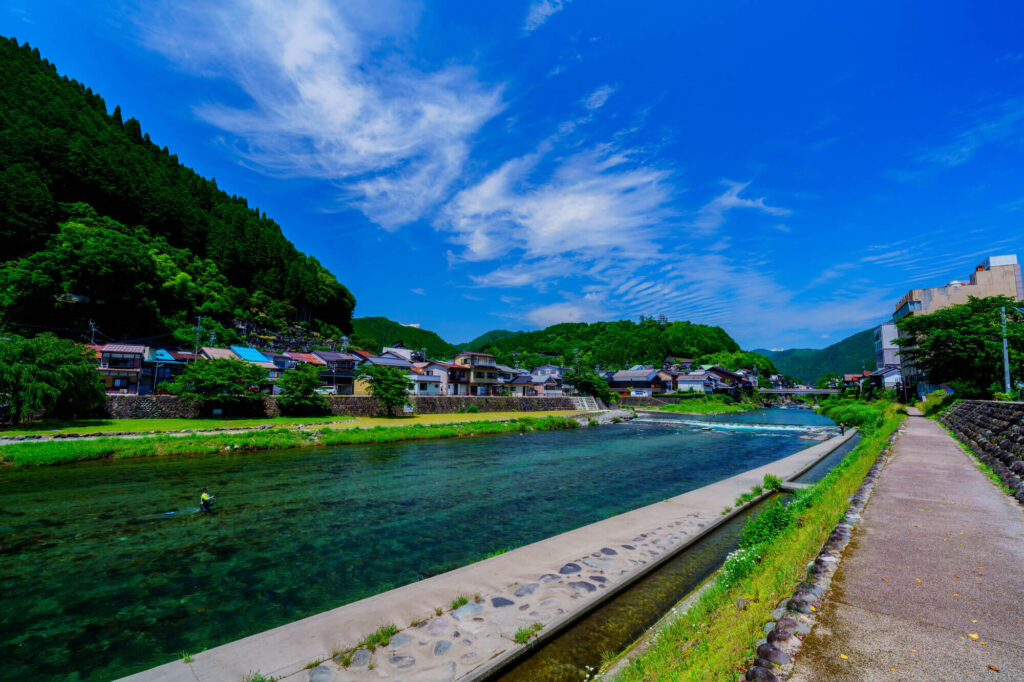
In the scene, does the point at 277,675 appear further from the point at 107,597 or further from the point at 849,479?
the point at 849,479

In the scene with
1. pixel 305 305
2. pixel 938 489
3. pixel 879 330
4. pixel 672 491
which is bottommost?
pixel 672 491

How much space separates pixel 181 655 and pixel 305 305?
271 feet

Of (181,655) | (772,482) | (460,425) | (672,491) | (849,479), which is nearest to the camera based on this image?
(181,655)

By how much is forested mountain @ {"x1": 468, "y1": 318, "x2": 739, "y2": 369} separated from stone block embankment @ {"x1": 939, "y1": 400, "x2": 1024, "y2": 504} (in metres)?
93.1

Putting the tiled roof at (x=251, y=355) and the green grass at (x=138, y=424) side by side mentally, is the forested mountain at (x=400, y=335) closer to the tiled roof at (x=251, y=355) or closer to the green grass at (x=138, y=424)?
the tiled roof at (x=251, y=355)

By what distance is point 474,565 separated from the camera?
25.6ft

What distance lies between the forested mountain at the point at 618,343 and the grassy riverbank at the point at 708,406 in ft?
137

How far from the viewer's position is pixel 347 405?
3700 cm

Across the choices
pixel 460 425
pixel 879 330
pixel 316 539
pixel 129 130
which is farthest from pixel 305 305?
pixel 879 330

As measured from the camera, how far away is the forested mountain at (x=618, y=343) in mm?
122312

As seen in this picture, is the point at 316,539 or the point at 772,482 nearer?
the point at 316,539

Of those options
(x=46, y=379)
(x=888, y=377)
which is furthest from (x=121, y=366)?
(x=888, y=377)

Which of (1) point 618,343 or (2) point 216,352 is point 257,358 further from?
(1) point 618,343

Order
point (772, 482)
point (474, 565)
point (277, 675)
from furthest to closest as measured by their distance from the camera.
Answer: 1. point (772, 482)
2. point (474, 565)
3. point (277, 675)
